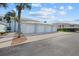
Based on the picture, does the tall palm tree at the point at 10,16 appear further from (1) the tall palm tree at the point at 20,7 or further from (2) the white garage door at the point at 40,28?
(2) the white garage door at the point at 40,28

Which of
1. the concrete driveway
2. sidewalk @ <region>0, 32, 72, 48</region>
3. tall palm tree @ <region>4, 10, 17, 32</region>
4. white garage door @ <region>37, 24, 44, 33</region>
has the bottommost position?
the concrete driveway

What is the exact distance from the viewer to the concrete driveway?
322cm

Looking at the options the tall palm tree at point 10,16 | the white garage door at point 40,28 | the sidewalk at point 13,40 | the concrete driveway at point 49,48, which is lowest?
the concrete driveway at point 49,48

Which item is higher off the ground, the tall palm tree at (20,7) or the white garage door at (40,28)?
the tall palm tree at (20,7)

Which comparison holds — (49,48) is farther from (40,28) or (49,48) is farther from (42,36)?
(40,28)

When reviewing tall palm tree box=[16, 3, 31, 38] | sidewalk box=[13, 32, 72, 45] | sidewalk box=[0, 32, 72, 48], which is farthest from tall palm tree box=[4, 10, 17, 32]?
sidewalk box=[13, 32, 72, 45]

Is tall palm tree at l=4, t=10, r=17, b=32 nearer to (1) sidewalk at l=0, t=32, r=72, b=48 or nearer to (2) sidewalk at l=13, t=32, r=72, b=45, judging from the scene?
(1) sidewalk at l=0, t=32, r=72, b=48

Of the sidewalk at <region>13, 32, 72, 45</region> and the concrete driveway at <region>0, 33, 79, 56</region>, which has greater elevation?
the sidewalk at <region>13, 32, 72, 45</region>

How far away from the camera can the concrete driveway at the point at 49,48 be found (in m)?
3.22

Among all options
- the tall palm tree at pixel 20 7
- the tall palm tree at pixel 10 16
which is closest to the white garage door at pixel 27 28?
the tall palm tree at pixel 20 7

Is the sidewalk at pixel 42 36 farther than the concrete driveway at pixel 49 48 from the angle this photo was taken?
Yes

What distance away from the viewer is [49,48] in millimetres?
3283

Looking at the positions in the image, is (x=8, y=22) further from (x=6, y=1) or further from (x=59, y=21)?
(x=59, y=21)

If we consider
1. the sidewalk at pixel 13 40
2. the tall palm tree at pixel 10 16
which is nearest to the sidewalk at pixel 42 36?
the sidewalk at pixel 13 40
